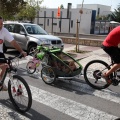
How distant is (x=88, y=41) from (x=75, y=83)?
8.97 meters

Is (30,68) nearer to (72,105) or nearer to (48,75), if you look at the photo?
(48,75)

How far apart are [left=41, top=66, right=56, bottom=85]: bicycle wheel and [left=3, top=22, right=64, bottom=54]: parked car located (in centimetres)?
409

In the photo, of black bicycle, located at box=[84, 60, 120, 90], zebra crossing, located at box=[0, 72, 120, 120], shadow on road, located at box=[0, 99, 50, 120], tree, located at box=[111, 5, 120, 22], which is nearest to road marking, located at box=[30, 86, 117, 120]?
zebra crossing, located at box=[0, 72, 120, 120]

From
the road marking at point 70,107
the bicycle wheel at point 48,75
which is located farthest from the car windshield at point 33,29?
the road marking at point 70,107

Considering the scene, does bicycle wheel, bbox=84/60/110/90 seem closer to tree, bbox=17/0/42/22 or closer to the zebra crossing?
the zebra crossing

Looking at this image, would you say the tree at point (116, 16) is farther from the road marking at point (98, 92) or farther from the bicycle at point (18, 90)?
the bicycle at point (18, 90)

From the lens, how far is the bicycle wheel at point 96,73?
587cm

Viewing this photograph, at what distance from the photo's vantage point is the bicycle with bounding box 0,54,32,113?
163 inches

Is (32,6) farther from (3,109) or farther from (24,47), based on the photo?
(3,109)

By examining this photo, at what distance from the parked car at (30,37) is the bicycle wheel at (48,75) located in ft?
13.4

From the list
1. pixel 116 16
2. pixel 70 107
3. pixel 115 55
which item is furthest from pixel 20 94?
pixel 116 16

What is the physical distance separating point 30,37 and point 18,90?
6823mm

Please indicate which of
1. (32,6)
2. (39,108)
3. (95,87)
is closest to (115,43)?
(95,87)

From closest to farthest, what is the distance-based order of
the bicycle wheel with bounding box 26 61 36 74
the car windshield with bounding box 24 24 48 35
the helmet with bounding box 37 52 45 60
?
the helmet with bounding box 37 52 45 60 < the bicycle wheel with bounding box 26 61 36 74 < the car windshield with bounding box 24 24 48 35
